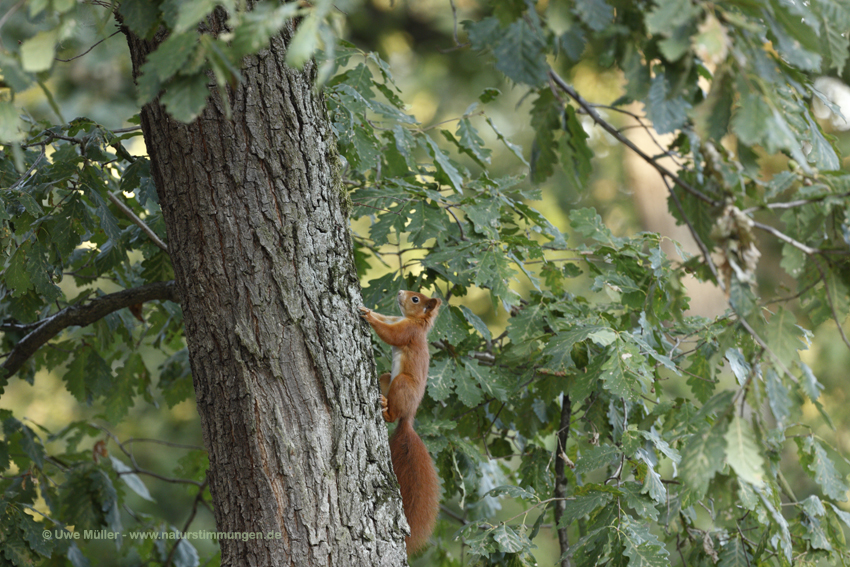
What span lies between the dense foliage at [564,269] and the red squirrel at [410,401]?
0.08 metres

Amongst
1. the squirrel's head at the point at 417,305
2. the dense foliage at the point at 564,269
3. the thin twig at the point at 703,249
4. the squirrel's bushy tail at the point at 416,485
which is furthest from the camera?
the squirrel's head at the point at 417,305

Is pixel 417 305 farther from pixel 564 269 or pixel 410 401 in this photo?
pixel 564 269

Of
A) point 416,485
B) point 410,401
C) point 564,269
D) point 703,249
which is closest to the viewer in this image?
point 703,249

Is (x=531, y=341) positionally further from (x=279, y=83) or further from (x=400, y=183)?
(x=279, y=83)

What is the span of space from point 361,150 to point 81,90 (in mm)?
7195

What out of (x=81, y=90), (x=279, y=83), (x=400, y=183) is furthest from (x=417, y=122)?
(x=81, y=90)

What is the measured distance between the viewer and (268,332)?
1396mm

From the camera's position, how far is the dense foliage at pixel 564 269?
87 centimetres

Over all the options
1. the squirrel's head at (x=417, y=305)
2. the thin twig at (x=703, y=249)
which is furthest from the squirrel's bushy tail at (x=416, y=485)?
the thin twig at (x=703, y=249)

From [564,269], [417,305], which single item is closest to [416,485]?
[417,305]

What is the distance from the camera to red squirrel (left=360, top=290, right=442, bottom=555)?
5.87 feet

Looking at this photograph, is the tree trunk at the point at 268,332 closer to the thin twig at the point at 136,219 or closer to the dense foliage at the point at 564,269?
the dense foliage at the point at 564,269

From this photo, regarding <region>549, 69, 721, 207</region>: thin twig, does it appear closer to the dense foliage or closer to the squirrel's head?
the dense foliage

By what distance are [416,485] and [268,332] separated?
27.6 inches
